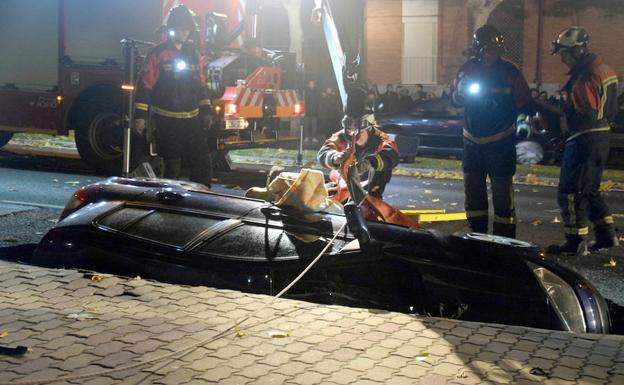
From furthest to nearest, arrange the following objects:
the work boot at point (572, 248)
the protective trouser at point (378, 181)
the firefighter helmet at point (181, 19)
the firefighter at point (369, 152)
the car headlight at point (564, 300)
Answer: the firefighter helmet at point (181, 19) < the work boot at point (572, 248) < the protective trouser at point (378, 181) < the firefighter at point (369, 152) < the car headlight at point (564, 300)

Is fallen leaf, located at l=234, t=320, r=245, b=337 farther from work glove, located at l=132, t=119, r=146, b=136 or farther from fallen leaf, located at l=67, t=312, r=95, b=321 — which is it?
work glove, located at l=132, t=119, r=146, b=136

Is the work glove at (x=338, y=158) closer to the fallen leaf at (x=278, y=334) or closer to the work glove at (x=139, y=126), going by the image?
the fallen leaf at (x=278, y=334)

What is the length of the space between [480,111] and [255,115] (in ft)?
20.6

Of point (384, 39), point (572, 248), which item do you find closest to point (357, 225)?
point (572, 248)

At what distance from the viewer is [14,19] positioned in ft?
48.6

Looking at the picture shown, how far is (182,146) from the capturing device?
862 centimetres

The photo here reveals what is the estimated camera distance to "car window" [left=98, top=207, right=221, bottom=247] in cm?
521

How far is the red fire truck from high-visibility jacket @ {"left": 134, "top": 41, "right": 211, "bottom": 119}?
4165mm

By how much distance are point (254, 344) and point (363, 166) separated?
1926 mm

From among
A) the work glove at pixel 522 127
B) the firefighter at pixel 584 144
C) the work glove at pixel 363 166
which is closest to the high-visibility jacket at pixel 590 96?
the firefighter at pixel 584 144

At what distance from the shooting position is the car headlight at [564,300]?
15.1 ft

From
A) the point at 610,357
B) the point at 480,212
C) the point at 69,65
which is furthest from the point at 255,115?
the point at 610,357

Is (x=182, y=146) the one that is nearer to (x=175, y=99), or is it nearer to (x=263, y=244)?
(x=175, y=99)

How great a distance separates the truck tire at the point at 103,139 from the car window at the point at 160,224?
8105 millimetres
